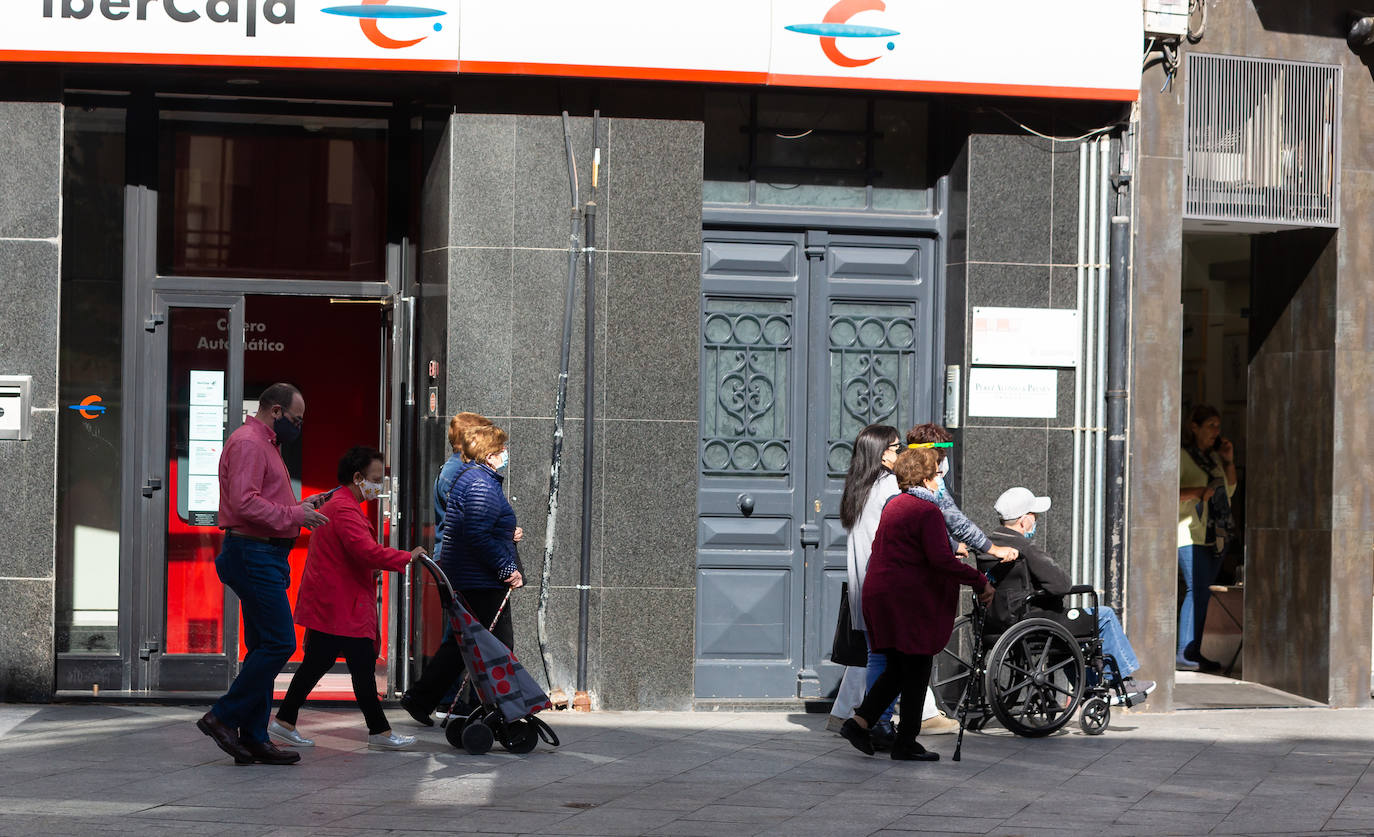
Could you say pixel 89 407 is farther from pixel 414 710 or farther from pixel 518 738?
pixel 518 738

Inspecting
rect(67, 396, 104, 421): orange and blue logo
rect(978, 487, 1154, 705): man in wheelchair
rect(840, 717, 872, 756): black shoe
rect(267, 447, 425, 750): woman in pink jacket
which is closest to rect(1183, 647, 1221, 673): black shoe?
rect(978, 487, 1154, 705): man in wheelchair

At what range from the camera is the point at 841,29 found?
10148 millimetres

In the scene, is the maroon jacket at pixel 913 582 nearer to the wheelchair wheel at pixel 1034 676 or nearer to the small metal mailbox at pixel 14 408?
the wheelchair wheel at pixel 1034 676

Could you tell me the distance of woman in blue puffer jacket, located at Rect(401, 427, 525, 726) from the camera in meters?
8.59

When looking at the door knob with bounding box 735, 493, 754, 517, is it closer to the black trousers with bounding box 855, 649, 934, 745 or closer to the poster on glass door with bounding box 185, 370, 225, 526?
the black trousers with bounding box 855, 649, 934, 745

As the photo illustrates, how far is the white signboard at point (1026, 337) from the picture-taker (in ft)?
34.2

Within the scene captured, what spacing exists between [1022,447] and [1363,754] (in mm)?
2648

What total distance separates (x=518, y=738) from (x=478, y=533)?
1041 mm

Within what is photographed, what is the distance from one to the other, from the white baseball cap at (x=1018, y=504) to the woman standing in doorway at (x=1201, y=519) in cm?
298

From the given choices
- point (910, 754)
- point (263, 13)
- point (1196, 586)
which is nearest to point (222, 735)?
point (910, 754)

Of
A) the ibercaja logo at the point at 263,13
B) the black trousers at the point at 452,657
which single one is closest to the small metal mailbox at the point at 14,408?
the ibercaja logo at the point at 263,13

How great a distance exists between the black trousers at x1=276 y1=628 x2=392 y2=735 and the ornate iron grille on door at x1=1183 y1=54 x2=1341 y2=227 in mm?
5900

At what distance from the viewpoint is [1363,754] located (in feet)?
29.6

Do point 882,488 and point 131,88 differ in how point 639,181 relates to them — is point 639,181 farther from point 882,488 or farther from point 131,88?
point 131,88
